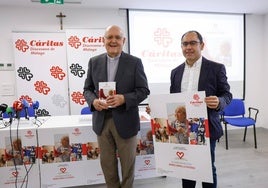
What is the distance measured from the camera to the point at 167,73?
4.75 metres

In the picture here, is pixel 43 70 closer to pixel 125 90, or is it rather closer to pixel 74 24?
pixel 74 24

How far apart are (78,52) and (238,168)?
319cm

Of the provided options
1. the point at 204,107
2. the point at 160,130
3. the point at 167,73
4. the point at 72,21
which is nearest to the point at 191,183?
the point at 160,130

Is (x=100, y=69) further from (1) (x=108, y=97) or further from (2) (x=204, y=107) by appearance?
(2) (x=204, y=107)

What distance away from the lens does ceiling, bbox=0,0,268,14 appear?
3922mm

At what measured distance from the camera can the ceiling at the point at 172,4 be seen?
3.92 metres

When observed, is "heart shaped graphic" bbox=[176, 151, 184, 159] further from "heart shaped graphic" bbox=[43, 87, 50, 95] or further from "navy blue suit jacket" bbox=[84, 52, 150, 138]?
"heart shaped graphic" bbox=[43, 87, 50, 95]

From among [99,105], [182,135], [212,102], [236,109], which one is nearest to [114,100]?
[99,105]

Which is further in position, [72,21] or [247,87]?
[247,87]

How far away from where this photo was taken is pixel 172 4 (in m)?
4.14

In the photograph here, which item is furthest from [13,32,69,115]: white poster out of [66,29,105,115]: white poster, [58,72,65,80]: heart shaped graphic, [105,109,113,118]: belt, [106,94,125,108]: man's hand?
[106,94,125,108]: man's hand

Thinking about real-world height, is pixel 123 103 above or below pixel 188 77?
below

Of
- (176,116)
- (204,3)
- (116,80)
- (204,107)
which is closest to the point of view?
(204,107)

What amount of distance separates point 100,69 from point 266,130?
4667mm
